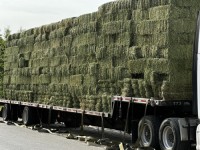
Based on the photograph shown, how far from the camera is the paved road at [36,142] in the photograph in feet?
40.0

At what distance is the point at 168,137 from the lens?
34.5 feet

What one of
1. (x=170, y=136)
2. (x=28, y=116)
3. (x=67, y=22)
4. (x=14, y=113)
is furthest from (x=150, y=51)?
(x=14, y=113)

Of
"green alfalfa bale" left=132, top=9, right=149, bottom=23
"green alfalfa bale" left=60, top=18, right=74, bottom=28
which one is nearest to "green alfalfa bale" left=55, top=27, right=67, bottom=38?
"green alfalfa bale" left=60, top=18, right=74, bottom=28

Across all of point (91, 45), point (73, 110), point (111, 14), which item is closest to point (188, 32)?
point (111, 14)

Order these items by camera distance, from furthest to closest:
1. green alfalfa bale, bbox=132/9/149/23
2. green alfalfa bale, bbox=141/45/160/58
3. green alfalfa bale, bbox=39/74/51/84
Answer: green alfalfa bale, bbox=39/74/51/84
green alfalfa bale, bbox=132/9/149/23
green alfalfa bale, bbox=141/45/160/58

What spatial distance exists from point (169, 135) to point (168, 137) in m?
0.05

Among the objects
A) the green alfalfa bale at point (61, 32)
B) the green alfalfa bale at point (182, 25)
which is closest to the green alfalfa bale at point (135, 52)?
the green alfalfa bale at point (182, 25)

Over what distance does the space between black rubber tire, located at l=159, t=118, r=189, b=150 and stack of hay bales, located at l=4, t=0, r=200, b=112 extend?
66 cm

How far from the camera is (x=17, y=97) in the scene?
2097 centimetres

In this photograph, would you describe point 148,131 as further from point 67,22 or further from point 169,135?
point 67,22

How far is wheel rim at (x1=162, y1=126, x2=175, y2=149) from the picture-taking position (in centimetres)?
1040

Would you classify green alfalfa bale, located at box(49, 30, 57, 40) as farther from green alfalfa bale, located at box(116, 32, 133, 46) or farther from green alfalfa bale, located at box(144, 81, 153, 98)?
green alfalfa bale, located at box(144, 81, 153, 98)

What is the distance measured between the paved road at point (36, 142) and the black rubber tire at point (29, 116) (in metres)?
3.06

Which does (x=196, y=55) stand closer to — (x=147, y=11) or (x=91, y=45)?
(x=147, y=11)
